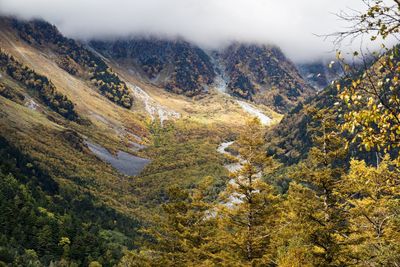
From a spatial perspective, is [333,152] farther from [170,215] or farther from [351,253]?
[170,215]

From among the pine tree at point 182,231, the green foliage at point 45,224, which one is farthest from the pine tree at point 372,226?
the green foliage at point 45,224

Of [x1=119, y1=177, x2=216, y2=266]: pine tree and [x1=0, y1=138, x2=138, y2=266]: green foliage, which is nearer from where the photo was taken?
[x1=119, y1=177, x2=216, y2=266]: pine tree

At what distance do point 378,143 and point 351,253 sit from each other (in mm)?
14272

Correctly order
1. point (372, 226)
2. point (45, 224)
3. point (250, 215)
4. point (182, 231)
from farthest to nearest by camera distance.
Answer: point (45, 224), point (182, 231), point (250, 215), point (372, 226)

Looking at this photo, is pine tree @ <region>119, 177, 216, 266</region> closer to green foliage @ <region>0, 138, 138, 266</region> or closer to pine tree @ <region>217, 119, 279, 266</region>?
pine tree @ <region>217, 119, 279, 266</region>

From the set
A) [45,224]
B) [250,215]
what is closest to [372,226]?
[250,215]

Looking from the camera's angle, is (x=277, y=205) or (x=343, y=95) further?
(x=277, y=205)

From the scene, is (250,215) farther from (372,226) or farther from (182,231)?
(372,226)

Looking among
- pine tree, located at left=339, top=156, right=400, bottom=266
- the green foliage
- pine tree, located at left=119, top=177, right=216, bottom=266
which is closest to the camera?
pine tree, located at left=339, top=156, right=400, bottom=266

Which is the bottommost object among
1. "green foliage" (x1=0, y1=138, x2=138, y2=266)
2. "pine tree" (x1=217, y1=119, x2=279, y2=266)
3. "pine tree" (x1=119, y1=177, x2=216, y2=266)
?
"green foliage" (x1=0, y1=138, x2=138, y2=266)

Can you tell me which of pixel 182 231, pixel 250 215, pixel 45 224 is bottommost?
pixel 45 224

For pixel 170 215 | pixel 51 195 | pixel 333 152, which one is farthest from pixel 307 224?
pixel 51 195

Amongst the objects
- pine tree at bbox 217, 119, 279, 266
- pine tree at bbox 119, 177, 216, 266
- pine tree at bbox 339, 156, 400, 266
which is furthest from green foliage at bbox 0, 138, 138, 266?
pine tree at bbox 339, 156, 400, 266

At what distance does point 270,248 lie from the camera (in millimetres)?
32562
